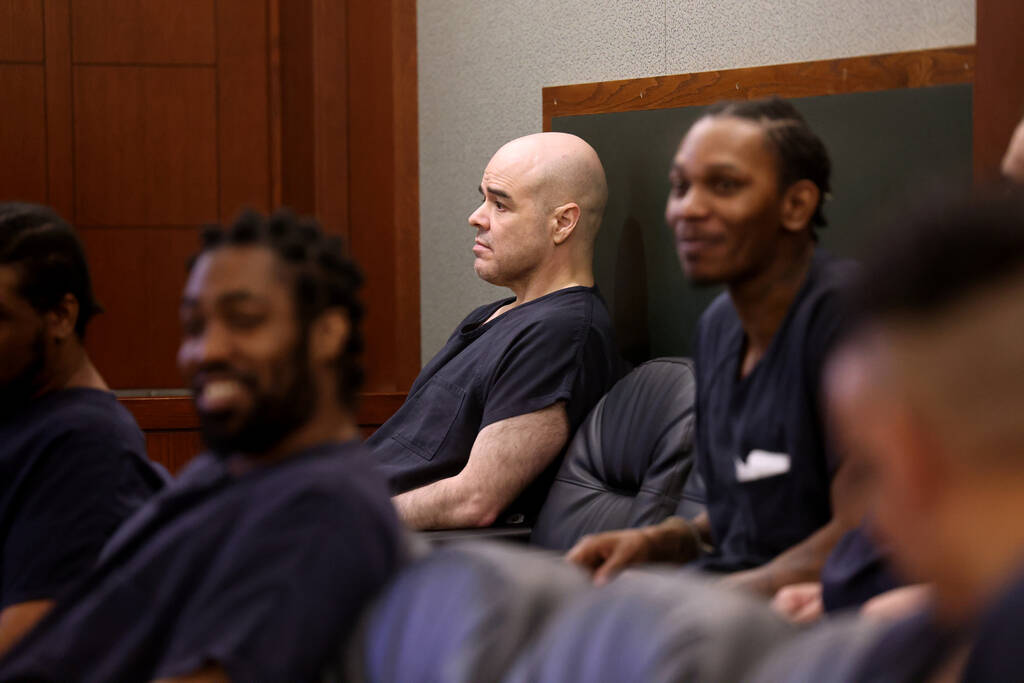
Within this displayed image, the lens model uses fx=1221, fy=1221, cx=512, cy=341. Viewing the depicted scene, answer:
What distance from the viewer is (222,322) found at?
1395 mm

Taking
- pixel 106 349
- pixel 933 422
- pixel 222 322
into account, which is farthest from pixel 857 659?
pixel 106 349

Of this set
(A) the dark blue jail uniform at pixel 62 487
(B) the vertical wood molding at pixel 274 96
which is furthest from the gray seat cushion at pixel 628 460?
(B) the vertical wood molding at pixel 274 96

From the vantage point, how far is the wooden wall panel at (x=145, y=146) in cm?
394

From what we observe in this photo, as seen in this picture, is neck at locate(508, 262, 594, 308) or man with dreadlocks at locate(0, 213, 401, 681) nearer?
man with dreadlocks at locate(0, 213, 401, 681)

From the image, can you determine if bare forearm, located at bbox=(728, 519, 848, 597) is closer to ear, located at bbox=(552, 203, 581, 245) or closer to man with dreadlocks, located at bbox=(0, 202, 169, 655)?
man with dreadlocks, located at bbox=(0, 202, 169, 655)

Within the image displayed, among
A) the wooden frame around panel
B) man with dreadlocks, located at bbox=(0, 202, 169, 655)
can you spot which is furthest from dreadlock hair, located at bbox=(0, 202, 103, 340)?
the wooden frame around panel

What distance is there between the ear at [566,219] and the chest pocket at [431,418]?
457 mm

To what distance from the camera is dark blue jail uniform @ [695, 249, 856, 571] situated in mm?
1699

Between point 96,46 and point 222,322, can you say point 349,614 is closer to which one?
point 222,322

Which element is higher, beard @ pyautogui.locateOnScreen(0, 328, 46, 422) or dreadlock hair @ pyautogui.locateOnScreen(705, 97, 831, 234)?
dreadlock hair @ pyautogui.locateOnScreen(705, 97, 831, 234)

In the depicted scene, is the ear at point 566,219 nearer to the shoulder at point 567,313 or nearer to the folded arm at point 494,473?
the shoulder at point 567,313

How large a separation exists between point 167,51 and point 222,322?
284 centimetres

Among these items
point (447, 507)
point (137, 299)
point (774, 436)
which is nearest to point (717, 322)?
point (774, 436)

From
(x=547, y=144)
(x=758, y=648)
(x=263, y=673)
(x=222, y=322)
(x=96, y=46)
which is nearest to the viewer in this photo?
(x=758, y=648)
